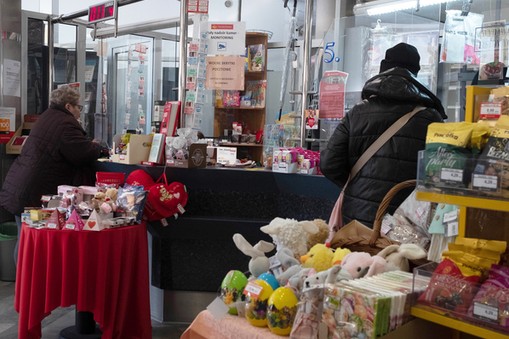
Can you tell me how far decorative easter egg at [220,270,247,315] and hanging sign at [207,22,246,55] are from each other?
297cm

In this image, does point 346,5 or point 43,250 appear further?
point 346,5

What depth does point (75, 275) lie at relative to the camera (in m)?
3.29

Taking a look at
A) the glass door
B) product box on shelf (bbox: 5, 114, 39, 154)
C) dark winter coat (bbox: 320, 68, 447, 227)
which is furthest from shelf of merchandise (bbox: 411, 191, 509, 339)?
the glass door

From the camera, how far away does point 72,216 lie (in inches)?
131

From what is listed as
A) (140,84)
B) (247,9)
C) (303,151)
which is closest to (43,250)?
(303,151)

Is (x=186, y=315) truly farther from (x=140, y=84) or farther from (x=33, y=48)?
(x=140, y=84)

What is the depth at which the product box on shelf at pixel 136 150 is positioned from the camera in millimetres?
4164

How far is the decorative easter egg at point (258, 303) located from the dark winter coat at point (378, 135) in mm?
1175

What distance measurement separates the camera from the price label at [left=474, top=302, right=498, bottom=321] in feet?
4.61

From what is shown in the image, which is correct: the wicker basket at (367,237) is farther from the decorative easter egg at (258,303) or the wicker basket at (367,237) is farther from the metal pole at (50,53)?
the metal pole at (50,53)

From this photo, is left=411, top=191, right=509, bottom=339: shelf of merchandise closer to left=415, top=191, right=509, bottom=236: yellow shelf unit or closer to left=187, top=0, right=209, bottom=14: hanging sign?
left=415, top=191, right=509, bottom=236: yellow shelf unit

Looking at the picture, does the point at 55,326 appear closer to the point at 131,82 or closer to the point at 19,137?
the point at 19,137

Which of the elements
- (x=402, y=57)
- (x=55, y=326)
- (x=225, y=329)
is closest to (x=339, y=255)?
(x=225, y=329)

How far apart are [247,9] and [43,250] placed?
7.22m
